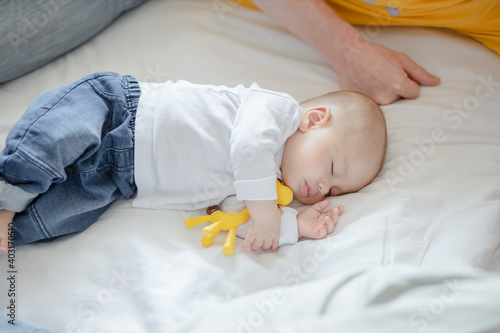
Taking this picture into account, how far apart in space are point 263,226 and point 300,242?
92 millimetres

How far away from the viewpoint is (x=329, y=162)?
42.6 inches

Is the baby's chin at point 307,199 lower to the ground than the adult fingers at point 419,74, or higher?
lower

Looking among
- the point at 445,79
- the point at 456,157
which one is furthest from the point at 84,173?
the point at 445,79

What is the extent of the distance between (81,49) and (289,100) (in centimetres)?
69

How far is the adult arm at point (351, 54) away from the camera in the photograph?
125 cm

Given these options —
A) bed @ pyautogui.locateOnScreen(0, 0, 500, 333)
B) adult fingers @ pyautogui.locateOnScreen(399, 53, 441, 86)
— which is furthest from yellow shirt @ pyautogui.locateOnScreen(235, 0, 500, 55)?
adult fingers @ pyautogui.locateOnScreen(399, 53, 441, 86)

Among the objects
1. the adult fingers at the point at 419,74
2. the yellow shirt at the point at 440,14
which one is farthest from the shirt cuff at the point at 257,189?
the yellow shirt at the point at 440,14

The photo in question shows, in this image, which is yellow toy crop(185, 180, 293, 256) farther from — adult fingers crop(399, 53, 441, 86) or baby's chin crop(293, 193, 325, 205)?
adult fingers crop(399, 53, 441, 86)

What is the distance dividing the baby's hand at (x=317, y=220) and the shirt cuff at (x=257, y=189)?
99 mm

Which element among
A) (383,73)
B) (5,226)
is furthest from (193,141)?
(383,73)

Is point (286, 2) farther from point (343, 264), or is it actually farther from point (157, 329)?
point (157, 329)

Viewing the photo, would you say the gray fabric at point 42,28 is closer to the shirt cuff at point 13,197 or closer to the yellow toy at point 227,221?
the shirt cuff at point 13,197

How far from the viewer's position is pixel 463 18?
128cm

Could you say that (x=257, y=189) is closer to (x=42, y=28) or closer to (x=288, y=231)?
(x=288, y=231)
